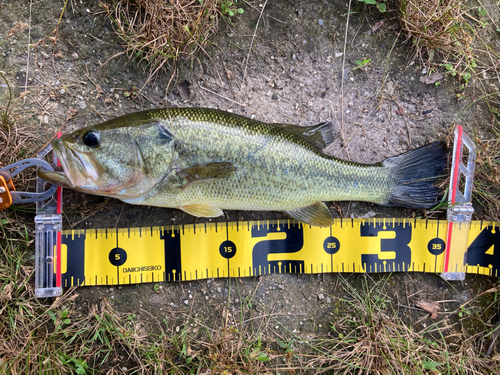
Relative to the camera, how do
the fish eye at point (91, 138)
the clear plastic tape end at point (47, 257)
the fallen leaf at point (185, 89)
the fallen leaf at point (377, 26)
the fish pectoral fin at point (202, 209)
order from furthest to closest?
the fallen leaf at point (377, 26)
the fallen leaf at point (185, 89)
the clear plastic tape end at point (47, 257)
the fish pectoral fin at point (202, 209)
the fish eye at point (91, 138)

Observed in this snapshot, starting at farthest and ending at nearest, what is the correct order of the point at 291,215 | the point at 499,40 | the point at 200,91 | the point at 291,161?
the point at 499,40, the point at 200,91, the point at 291,215, the point at 291,161

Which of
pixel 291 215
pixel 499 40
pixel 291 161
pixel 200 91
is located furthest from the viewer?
pixel 499 40

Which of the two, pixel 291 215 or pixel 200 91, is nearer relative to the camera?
pixel 291 215

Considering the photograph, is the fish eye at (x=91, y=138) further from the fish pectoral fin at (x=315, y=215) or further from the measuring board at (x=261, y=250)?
the fish pectoral fin at (x=315, y=215)

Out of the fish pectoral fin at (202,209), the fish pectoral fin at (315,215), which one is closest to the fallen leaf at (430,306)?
the fish pectoral fin at (315,215)

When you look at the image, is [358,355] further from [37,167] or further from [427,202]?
[37,167]

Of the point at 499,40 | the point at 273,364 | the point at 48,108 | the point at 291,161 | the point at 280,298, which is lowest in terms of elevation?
the point at 273,364

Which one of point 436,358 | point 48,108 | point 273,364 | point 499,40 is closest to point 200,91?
point 48,108

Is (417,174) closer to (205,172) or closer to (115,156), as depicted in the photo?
(205,172)
